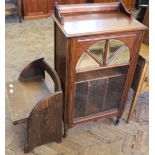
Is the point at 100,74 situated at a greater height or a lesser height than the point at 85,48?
lesser

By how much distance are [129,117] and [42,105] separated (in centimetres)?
85

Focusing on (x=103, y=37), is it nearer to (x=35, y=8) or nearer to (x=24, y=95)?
(x=24, y=95)

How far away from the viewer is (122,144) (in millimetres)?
1729

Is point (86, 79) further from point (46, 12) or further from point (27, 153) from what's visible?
point (46, 12)

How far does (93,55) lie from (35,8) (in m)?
2.56

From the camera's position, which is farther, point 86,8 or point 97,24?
point 86,8

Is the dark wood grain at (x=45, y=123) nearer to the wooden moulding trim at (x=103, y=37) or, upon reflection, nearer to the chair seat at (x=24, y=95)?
the chair seat at (x=24, y=95)

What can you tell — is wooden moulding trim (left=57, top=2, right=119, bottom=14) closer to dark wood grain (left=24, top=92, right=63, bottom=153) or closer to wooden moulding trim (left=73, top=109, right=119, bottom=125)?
dark wood grain (left=24, top=92, right=63, bottom=153)

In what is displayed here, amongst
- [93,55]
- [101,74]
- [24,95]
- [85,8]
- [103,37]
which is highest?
[85,8]

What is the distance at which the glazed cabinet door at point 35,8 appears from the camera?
350 cm

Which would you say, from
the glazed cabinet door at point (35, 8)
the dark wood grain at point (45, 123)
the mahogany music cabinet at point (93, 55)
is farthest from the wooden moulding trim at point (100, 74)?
the glazed cabinet door at point (35, 8)

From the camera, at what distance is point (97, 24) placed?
1.37 m

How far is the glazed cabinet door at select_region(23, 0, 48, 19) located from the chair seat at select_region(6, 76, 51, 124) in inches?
84.7

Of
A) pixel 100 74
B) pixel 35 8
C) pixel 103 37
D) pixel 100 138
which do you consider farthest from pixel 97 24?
pixel 35 8
